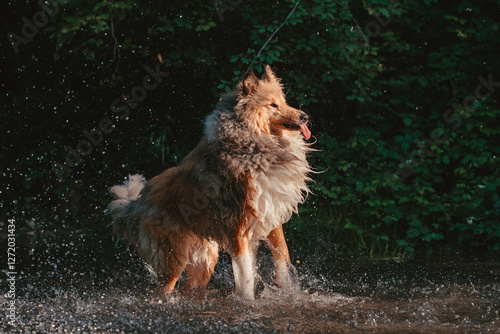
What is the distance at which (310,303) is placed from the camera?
4062 millimetres

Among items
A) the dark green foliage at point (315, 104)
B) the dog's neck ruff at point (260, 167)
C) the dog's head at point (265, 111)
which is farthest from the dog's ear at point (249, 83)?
the dark green foliage at point (315, 104)

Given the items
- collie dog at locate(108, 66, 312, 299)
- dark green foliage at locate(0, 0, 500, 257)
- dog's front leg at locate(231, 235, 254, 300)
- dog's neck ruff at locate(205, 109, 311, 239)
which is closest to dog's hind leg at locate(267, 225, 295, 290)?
collie dog at locate(108, 66, 312, 299)

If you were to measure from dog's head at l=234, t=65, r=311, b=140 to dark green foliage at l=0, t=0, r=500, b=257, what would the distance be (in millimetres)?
1629

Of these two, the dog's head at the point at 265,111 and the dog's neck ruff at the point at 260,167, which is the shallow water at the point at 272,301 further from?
the dog's head at the point at 265,111

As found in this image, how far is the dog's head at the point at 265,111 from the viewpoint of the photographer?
171 inches

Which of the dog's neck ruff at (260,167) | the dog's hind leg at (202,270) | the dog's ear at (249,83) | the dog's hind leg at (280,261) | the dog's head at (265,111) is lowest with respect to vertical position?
the dog's hind leg at (202,270)

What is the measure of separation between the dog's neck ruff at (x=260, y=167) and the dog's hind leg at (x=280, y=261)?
6.6 inches

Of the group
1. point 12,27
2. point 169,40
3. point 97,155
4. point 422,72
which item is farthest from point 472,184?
point 12,27

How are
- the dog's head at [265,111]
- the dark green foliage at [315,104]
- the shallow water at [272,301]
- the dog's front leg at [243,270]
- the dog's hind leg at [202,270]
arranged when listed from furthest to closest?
the dark green foliage at [315,104]
the dog's hind leg at [202,270]
the dog's head at [265,111]
the dog's front leg at [243,270]
the shallow water at [272,301]

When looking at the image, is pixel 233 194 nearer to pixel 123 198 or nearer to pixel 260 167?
pixel 260 167

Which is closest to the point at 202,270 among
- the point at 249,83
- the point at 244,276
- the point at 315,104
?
the point at 244,276

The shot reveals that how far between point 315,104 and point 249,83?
8.83 feet

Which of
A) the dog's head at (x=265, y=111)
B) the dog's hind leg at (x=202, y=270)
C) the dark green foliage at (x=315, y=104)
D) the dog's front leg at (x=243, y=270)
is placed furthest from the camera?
the dark green foliage at (x=315, y=104)

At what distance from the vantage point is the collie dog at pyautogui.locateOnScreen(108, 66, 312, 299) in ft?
13.6
